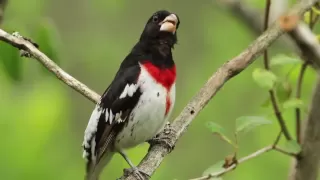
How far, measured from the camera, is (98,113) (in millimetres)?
2482

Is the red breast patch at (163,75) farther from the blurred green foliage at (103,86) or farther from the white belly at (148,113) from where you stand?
the blurred green foliage at (103,86)

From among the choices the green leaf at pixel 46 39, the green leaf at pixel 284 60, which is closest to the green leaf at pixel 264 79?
the green leaf at pixel 284 60

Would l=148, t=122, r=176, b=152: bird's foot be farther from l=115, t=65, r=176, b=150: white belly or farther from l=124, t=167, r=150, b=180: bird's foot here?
l=124, t=167, r=150, b=180: bird's foot

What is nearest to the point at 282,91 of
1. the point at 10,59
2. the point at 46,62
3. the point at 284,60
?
the point at 284,60

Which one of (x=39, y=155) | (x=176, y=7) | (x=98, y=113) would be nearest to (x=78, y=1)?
Result: (x=176, y=7)

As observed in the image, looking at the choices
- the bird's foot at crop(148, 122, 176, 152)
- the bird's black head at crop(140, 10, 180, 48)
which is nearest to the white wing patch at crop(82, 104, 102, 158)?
the bird's foot at crop(148, 122, 176, 152)

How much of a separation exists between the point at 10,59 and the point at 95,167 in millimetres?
466

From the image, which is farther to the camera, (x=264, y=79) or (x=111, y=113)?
(x=111, y=113)

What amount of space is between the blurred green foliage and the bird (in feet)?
0.86

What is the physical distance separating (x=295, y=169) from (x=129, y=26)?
325 centimetres

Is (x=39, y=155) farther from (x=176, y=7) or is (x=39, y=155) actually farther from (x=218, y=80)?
(x=176, y=7)

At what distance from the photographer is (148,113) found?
2.46m

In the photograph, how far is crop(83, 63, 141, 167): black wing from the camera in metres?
2.46

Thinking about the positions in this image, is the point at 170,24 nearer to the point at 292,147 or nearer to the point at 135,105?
the point at 135,105
